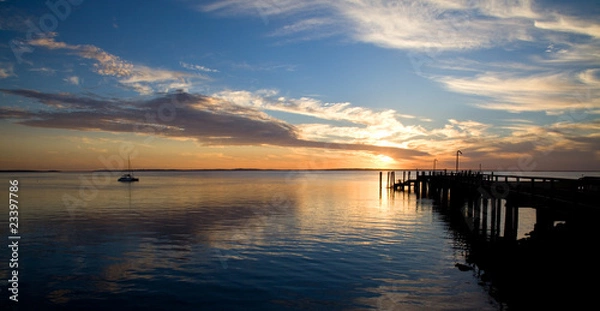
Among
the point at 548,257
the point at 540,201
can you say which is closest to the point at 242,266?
the point at 548,257

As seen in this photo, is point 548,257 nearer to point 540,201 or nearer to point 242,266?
point 540,201

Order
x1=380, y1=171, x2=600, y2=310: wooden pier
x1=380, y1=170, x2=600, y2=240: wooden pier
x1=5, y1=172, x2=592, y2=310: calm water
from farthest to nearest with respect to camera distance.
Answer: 1. x1=380, y1=170, x2=600, y2=240: wooden pier
2. x1=5, y1=172, x2=592, y2=310: calm water
3. x1=380, y1=171, x2=600, y2=310: wooden pier

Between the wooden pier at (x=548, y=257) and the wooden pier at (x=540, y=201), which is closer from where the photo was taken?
the wooden pier at (x=548, y=257)

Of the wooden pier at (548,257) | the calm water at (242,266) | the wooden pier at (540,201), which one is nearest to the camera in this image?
the wooden pier at (548,257)

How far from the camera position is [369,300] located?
1387 centimetres

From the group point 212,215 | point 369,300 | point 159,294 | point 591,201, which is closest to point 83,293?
point 159,294

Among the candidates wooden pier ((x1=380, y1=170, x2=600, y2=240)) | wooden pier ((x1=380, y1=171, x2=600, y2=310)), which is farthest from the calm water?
wooden pier ((x1=380, y1=170, x2=600, y2=240))

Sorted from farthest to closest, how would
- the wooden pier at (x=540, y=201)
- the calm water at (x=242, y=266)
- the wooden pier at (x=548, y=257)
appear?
the wooden pier at (x=540, y=201) → the calm water at (x=242, y=266) → the wooden pier at (x=548, y=257)

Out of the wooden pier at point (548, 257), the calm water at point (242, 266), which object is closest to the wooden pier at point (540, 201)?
the wooden pier at point (548, 257)

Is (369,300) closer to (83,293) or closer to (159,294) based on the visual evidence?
(159,294)

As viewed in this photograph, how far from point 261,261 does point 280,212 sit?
2062cm

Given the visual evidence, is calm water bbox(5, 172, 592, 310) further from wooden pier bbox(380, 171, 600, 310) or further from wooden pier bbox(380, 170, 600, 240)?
wooden pier bbox(380, 170, 600, 240)

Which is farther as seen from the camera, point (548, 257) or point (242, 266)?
point (242, 266)

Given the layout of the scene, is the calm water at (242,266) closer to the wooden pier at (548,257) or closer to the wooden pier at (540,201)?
the wooden pier at (548,257)
